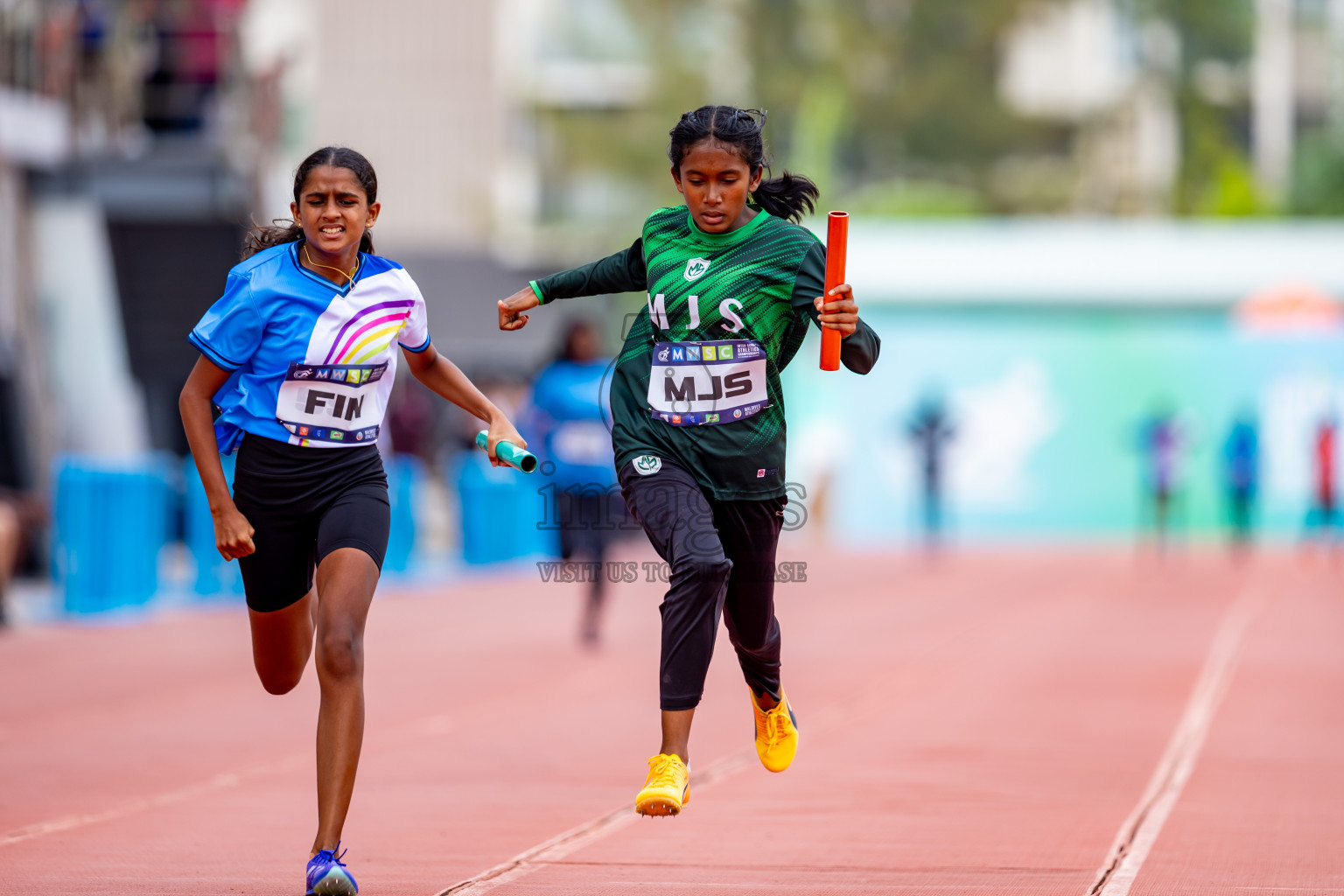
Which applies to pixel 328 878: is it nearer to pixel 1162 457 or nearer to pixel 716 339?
pixel 716 339

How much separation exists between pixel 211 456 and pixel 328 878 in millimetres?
1198

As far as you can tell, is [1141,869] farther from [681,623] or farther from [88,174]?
[88,174]

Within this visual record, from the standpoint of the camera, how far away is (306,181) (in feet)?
18.3

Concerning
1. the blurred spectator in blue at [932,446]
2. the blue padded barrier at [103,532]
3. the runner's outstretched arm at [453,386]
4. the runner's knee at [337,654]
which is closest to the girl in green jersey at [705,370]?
the runner's outstretched arm at [453,386]

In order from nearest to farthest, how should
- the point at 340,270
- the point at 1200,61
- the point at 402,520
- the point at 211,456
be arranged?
the point at 211,456 < the point at 340,270 < the point at 402,520 < the point at 1200,61

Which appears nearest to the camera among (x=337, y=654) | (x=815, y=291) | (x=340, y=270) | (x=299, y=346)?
(x=337, y=654)

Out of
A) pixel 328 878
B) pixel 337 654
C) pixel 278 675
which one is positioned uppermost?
pixel 337 654

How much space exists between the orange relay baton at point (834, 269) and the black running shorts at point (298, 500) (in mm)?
1327

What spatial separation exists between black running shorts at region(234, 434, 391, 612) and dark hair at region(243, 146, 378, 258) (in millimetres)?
608

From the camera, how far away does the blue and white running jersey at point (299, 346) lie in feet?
18.2

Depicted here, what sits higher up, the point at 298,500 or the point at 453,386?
the point at 453,386

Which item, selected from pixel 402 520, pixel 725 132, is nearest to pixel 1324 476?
pixel 402 520

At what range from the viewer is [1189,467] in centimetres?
3447

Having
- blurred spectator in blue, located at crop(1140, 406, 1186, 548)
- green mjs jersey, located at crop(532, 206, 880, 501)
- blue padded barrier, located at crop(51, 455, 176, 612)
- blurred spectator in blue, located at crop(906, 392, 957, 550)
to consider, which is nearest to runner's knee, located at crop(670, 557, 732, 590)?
green mjs jersey, located at crop(532, 206, 880, 501)
